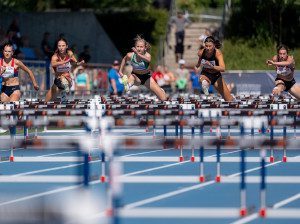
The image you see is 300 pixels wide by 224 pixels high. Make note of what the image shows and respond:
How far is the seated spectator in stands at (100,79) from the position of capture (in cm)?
2540

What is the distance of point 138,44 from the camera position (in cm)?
1495

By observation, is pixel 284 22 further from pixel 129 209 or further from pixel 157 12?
pixel 129 209

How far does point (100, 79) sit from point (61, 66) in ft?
33.3

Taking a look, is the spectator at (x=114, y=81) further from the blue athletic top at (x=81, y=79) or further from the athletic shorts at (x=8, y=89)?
the athletic shorts at (x=8, y=89)

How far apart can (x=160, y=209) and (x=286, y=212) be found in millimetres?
1367

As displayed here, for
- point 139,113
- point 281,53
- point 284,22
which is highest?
point 284,22

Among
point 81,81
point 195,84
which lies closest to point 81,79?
point 81,81

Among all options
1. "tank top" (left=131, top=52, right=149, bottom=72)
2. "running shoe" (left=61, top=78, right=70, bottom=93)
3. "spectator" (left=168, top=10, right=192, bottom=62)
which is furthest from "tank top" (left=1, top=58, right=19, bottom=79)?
"spectator" (left=168, top=10, right=192, bottom=62)

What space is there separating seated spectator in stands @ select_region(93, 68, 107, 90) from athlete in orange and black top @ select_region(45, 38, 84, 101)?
9.67 meters

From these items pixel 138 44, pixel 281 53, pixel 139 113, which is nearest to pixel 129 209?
pixel 139 113

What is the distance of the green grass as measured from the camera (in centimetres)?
3278

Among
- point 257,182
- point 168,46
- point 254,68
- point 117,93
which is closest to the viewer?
point 257,182

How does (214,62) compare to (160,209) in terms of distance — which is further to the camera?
(214,62)

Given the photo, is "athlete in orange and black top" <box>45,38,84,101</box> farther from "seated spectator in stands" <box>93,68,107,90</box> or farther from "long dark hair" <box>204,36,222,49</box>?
"seated spectator in stands" <box>93,68,107,90</box>
